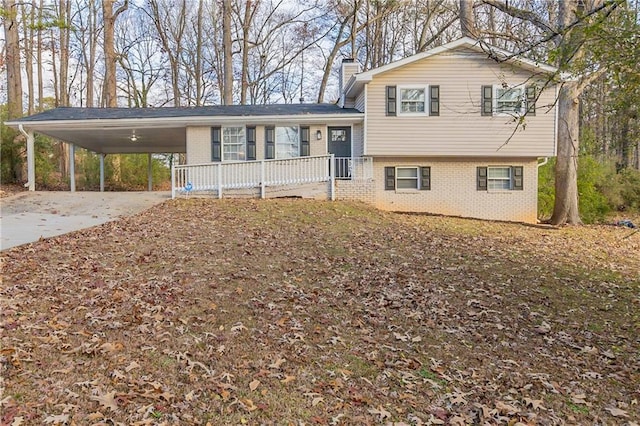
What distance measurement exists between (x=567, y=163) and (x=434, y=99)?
4.71 meters

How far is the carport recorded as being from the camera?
46.6ft

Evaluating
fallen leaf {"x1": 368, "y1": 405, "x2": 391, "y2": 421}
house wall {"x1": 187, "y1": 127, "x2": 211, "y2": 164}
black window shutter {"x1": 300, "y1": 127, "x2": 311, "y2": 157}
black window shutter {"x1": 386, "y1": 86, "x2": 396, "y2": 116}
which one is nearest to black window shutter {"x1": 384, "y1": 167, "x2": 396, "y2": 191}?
black window shutter {"x1": 386, "y1": 86, "x2": 396, "y2": 116}

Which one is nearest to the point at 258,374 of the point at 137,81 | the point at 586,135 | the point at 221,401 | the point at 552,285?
the point at 221,401

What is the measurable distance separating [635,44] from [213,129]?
12.4 meters

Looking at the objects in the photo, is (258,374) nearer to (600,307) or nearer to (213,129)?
(600,307)

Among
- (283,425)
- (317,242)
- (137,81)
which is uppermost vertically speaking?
(137,81)

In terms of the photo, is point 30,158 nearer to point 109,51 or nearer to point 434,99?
point 109,51

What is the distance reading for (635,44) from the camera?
16.3 ft

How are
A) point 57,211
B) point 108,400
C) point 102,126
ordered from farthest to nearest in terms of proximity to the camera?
point 102,126 → point 57,211 → point 108,400

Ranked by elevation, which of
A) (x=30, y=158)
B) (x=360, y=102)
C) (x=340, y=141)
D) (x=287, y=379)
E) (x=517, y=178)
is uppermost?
(x=360, y=102)

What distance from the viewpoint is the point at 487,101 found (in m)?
14.5

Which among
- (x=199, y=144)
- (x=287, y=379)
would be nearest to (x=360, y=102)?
(x=199, y=144)

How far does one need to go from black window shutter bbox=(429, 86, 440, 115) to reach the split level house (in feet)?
0.11

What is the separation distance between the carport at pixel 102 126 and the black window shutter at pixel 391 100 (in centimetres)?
660
